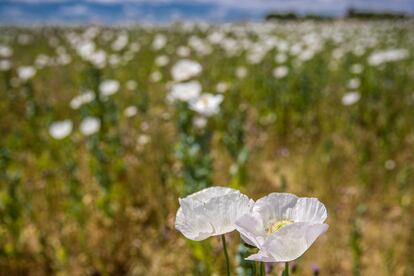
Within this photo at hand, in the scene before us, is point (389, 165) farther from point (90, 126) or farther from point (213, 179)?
point (90, 126)

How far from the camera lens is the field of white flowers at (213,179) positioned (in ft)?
6.24

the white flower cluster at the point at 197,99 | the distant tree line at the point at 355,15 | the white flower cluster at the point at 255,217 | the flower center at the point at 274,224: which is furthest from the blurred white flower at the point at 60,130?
the distant tree line at the point at 355,15

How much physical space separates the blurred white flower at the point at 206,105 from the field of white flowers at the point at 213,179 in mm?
14

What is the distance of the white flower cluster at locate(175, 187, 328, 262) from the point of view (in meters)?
0.75

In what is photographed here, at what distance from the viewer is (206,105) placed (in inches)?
98.0

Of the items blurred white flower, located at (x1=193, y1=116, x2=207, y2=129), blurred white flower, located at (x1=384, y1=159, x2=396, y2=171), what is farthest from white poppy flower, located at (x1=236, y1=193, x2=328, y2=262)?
blurred white flower, located at (x1=384, y1=159, x2=396, y2=171)

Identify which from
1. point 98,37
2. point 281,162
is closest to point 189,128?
point 281,162

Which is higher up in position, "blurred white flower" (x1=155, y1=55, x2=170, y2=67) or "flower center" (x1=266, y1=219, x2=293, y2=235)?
"blurred white flower" (x1=155, y1=55, x2=170, y2=67)

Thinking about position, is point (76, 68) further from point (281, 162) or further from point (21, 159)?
point (281, 162)

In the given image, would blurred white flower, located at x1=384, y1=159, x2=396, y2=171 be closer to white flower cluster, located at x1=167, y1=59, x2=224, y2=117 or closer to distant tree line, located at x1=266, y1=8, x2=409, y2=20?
white flower cluster, located at x1=167, y1=59, x2=224, y2=117

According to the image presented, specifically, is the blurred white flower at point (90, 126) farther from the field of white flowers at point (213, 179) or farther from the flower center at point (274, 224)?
the flower center at point (274, 224)

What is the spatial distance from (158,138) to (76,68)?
4206 mm

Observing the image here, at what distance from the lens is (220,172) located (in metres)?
3.29

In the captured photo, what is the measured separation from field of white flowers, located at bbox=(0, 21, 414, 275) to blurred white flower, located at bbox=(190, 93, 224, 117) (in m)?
0.01
